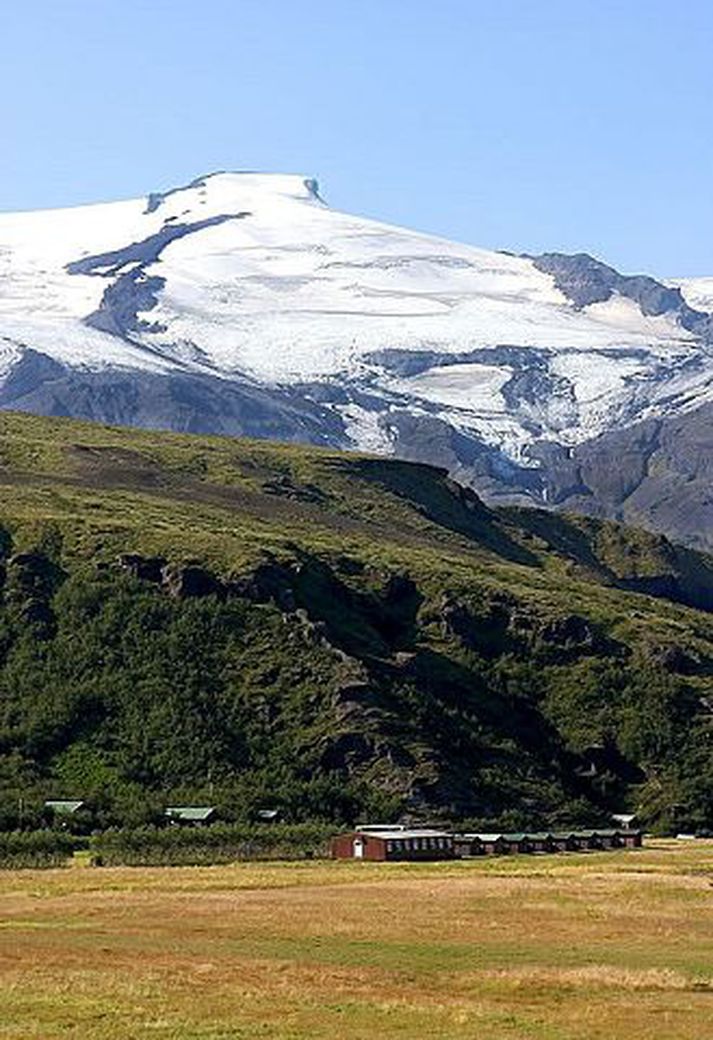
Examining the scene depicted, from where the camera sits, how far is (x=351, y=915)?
10450 centimetres

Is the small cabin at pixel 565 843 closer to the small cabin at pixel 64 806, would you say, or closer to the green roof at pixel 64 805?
the small cabin at pixel 64 806

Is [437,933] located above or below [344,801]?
above

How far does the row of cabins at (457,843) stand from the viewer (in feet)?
548

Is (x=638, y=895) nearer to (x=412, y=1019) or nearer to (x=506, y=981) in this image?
(x=506, y=981)

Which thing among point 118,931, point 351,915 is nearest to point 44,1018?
point 118,931

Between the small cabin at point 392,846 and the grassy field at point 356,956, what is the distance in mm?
27056

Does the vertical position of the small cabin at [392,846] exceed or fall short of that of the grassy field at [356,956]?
it falls short

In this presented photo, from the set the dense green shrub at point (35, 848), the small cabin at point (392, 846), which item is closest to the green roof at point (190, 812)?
the dense green shrub at point (35, 848)

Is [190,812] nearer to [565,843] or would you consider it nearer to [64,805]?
[64,805]

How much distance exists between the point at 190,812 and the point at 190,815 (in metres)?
1.88

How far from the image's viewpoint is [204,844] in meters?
173

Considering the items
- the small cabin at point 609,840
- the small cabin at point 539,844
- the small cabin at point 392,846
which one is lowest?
the small cabin at point 609,840

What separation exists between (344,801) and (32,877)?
2540 inches

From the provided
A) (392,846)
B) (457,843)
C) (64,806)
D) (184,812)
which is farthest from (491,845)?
(64,806)
